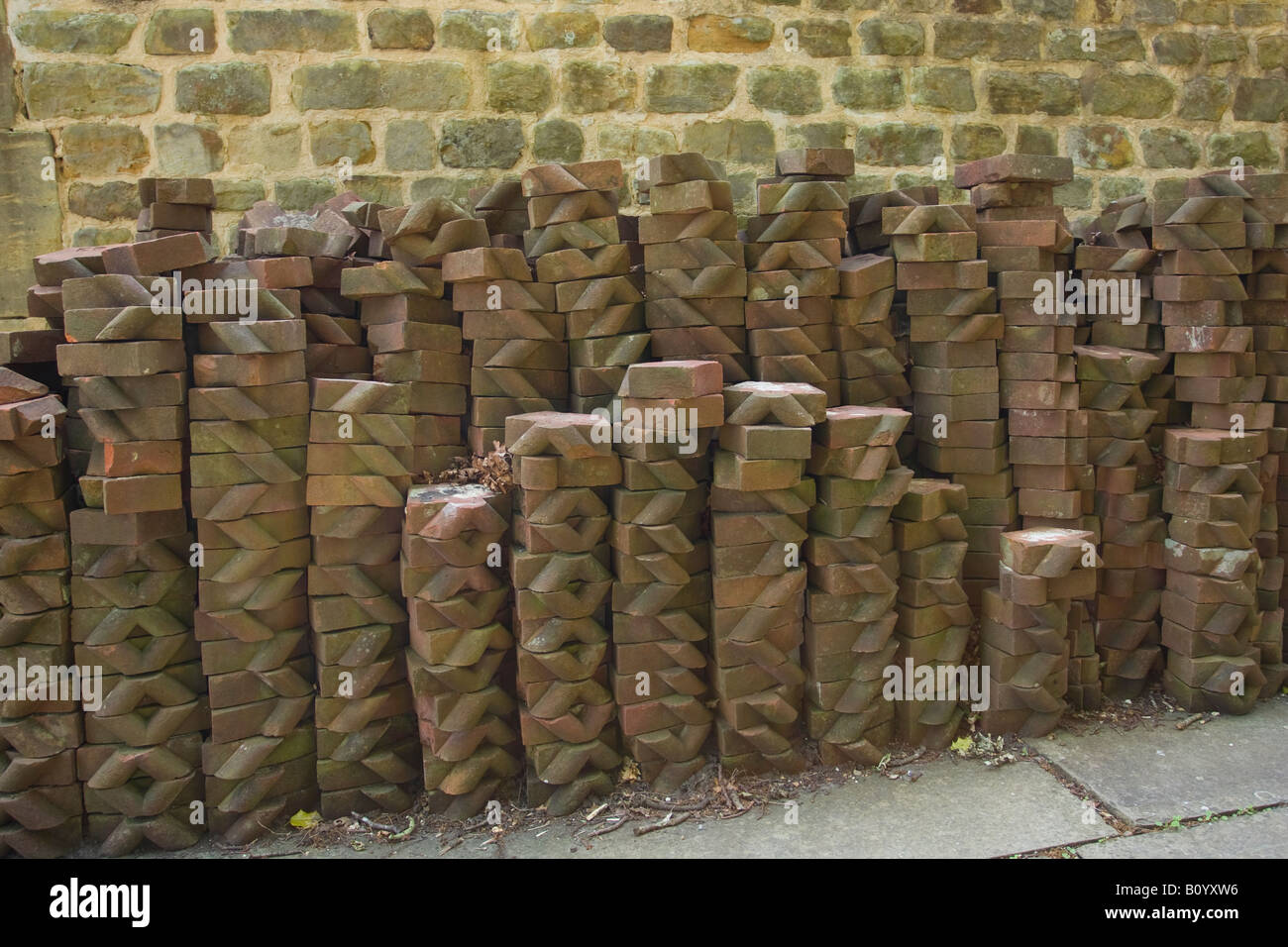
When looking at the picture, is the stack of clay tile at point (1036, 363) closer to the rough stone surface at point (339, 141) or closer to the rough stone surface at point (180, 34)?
the rough stone surface at point (339, 141)

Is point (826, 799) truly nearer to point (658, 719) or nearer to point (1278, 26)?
point (658, 719)

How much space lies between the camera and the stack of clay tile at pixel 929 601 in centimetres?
450

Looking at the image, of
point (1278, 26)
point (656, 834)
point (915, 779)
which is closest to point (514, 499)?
point (656, 834)

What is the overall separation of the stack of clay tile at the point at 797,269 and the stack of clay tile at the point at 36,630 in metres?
3.00

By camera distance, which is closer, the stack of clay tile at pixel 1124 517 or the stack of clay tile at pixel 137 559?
the stack of clay tile at pixel 137 559

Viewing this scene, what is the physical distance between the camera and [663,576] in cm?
414

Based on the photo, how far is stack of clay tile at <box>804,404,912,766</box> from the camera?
423cm

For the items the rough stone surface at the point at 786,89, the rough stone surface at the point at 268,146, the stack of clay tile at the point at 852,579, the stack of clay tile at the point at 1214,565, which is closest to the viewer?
the stack of clay tile at the point at 852,579

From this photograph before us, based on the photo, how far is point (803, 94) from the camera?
6652 millimetres

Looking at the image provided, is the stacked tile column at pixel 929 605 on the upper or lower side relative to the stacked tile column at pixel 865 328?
lower

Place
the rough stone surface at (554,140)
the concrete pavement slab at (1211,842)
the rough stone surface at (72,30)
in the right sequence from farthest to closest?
the rough stone surface at (554,140), the rough stone surface at (72,30), the concrete pavement slab at (1211,842)

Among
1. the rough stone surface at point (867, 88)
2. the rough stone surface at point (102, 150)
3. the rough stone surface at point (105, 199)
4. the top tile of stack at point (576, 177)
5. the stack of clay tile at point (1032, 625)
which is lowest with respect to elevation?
the stack of clay tile at point (1032, 625)

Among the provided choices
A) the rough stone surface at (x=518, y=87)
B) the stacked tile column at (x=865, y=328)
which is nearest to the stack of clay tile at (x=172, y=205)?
the rough stone surface at (x=518, y=87)

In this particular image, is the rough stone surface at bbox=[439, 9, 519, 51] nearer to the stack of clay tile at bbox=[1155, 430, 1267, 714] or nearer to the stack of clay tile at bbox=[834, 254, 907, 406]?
the stack of clay tile at bbox=[834, 254, 907, 406]
